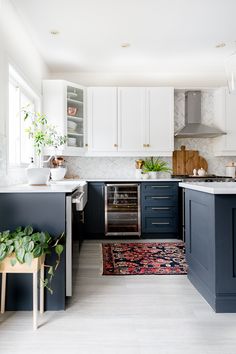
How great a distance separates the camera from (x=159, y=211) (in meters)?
4.40

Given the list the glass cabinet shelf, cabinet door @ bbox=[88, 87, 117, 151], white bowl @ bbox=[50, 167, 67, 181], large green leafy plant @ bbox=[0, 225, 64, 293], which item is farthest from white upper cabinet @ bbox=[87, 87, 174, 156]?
large green leafy plant @ bbox=[0, 225, 64, 293]

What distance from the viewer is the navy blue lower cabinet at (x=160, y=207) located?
14.4 ft

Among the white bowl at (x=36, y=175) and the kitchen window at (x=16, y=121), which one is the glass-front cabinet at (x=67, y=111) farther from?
the white bowl at (x=36, y=175)

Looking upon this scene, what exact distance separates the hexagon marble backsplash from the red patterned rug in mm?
1353

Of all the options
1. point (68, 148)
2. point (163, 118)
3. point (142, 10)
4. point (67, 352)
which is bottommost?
point (67, 352)

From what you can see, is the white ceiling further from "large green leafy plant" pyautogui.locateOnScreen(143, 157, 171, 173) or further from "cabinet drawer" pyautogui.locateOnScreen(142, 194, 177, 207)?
"cabinet drawer" pyautogui.locateOnScreen(142, 194, 177, 207)

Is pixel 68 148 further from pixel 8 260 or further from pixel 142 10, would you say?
pixel 8 260

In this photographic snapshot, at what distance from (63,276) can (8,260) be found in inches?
16.8

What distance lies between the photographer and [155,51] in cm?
409

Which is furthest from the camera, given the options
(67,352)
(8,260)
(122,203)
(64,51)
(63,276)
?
(122,203)

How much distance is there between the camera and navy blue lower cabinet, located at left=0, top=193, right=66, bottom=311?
210 cm

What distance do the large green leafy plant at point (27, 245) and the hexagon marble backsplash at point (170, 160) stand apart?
2927 mm

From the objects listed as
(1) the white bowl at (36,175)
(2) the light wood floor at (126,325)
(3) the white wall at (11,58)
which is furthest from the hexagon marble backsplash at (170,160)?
(2) the light wood floor at (126,325)

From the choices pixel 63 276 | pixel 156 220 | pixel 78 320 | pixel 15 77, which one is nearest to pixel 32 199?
pixel 63 276
